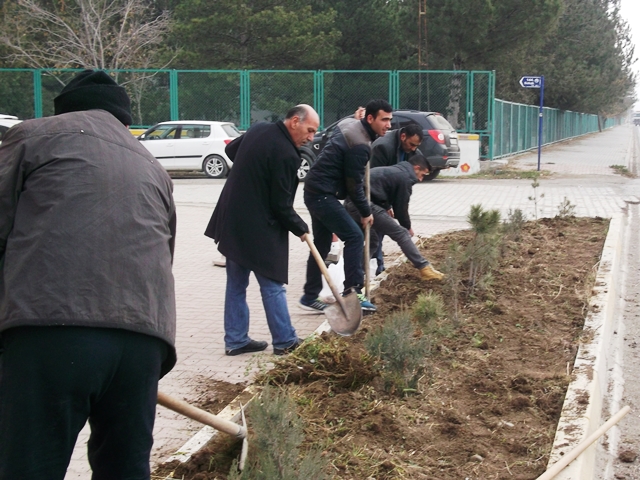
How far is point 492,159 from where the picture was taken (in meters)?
24.3

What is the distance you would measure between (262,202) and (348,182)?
1.26m

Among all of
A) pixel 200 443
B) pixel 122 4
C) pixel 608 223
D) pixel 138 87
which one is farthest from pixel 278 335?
pixel 122 4

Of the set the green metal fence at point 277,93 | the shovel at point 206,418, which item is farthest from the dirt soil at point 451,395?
the green metal fence at point 277,93

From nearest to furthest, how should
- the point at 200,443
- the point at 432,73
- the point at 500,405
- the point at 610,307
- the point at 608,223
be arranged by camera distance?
the point at 200,443 → the point at 500,405 → the point at 610,307 → the point at 608,223 → the point at 432,73

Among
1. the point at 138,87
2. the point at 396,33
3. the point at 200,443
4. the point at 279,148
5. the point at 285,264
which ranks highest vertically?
the point at 396,33

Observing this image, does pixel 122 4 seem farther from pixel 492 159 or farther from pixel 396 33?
pixel 492 159

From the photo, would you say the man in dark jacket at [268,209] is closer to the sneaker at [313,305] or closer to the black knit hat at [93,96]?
the sneaker at [313,305]

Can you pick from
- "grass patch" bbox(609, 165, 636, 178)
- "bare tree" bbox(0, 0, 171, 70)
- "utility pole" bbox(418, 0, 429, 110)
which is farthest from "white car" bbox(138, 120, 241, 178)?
"grass patch" bbox(609, 165, 636, 178)

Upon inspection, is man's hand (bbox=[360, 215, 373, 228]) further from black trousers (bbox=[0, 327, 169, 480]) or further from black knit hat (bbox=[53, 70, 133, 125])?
black trousers (bbox=[0, 327, 169, 480])

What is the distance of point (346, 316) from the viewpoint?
572 cm

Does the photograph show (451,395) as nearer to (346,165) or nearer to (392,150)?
(346,165)

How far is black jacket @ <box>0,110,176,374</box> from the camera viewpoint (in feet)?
7.71

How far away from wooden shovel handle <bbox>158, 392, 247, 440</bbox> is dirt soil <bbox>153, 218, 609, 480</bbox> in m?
0.23

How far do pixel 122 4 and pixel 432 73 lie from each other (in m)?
13.0
